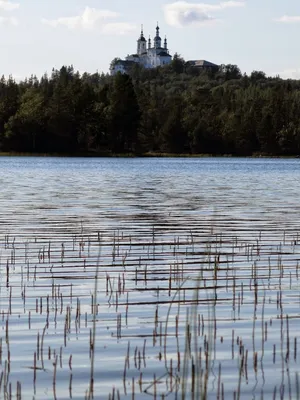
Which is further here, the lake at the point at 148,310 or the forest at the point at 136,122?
the forest at the point at 136,122

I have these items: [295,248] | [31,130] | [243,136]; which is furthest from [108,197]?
[243,136]

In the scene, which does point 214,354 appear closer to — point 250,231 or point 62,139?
point 250,231

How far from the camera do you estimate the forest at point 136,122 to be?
144 metres

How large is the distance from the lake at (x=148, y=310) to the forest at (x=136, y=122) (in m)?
118

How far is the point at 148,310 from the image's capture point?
1237cm

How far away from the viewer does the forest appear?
144 metres

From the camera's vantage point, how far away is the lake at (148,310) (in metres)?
8.85

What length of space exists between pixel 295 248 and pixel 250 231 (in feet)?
13.6

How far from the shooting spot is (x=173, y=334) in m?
10.9

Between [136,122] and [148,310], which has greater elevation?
[136,122]

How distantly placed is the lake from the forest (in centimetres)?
11777

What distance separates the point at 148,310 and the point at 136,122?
13336 cm

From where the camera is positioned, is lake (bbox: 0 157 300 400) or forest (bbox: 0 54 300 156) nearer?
lake (bbox: 0 157 300 400)

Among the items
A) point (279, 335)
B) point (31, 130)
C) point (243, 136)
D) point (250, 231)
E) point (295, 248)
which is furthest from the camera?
point (243, 136)
